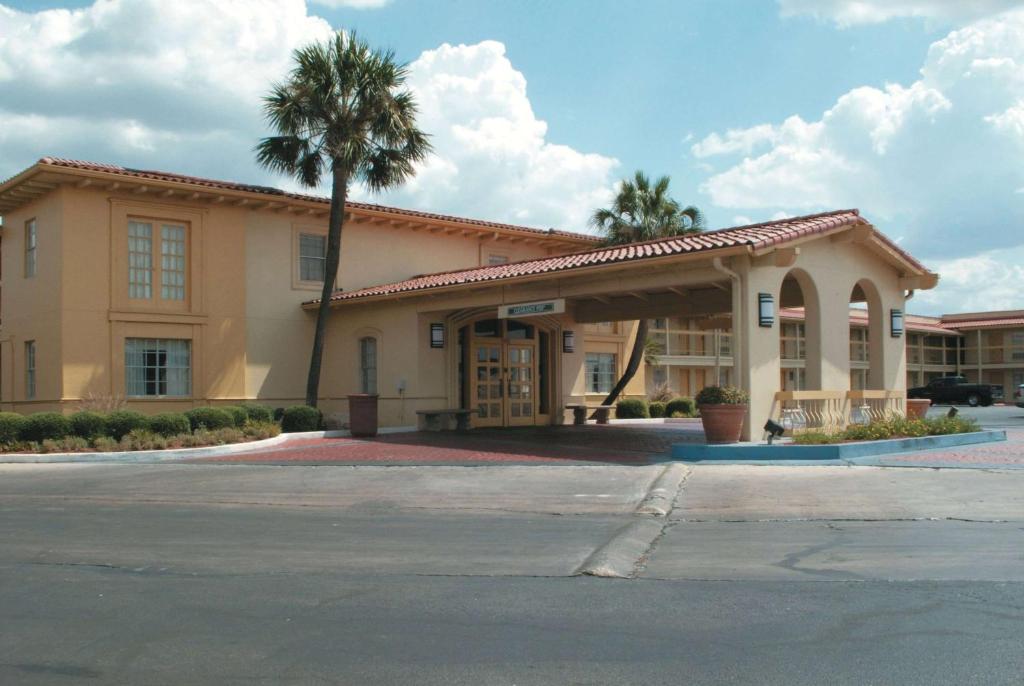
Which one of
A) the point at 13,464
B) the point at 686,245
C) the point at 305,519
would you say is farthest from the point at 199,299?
the point at 305,519

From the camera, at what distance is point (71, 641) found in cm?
581

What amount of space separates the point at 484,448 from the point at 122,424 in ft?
23.6

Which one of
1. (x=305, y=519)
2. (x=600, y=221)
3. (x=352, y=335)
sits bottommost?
(x=305, y=519)

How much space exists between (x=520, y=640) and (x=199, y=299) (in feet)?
66.5

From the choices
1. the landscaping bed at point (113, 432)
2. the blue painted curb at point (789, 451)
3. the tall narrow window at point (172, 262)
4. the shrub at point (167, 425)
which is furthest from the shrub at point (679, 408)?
the shrub at point (167, 425)

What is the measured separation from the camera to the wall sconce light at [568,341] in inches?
1069

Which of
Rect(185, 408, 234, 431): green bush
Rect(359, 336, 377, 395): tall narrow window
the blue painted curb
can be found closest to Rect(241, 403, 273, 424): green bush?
Rect(185, 408, 234, 431): green bush

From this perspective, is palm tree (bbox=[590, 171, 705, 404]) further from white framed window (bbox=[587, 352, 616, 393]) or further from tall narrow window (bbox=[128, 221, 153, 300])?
tall narrow window (bbox=[128, 221, 153, 300])

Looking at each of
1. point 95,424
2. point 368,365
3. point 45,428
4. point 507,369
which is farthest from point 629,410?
point 45,428

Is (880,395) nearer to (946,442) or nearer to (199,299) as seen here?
(946,442)

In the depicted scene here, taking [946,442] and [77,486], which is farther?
[946,442]

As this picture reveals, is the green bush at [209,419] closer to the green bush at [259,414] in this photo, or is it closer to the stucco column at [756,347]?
the green bush at [259,414]

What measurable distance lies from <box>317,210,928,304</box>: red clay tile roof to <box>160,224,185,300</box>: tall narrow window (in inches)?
194

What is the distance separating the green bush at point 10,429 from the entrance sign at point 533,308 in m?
9.98
